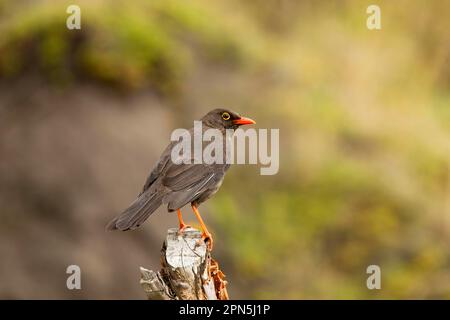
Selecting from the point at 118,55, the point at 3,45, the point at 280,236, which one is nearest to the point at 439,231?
the point at 280,236

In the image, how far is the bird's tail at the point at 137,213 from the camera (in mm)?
5305

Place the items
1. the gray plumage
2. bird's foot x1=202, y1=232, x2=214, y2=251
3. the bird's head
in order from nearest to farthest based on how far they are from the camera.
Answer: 1. the gray plumage
2. bird's foot x1=202, y1=232, x2=214, y2=251
3. the bird's head

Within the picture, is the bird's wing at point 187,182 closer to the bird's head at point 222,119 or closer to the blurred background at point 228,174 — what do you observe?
the bird's head at point 222,119

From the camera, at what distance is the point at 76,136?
38.5 ft

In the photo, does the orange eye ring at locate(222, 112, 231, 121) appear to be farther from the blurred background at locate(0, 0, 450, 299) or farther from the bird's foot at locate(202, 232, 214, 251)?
the blurred background at locate(0, 0, 450, 299)

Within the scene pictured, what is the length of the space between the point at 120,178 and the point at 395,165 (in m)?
4.84

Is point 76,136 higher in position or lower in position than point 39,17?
lower

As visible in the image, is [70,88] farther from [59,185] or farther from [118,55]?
[59,185]

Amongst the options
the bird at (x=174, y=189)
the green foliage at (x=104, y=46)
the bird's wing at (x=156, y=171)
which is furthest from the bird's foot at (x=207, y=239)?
the green foliage at (x=104, y=46)

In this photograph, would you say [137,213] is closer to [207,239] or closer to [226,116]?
[207,239]

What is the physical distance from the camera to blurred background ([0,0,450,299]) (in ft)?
36.5

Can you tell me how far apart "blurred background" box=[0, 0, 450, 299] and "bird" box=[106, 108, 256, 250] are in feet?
15.5

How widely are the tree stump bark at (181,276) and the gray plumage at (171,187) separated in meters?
0.32

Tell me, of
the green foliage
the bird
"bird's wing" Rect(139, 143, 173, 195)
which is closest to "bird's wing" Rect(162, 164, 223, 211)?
the bird
